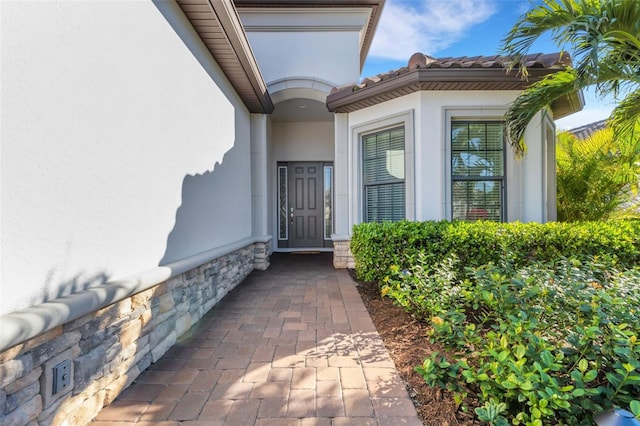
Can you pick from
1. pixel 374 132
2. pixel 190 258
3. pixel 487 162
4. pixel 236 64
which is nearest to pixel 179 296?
pixel 190 258

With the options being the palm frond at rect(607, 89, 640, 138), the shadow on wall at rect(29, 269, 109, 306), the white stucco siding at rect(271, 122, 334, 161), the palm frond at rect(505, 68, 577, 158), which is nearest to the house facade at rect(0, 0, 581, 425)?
the shadow on wall at rect(29, 269, 109, 306)

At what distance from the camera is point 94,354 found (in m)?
1.88

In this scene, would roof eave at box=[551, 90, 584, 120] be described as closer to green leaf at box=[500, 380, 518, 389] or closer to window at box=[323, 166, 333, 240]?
window at box=[323, 166, 333, 240]

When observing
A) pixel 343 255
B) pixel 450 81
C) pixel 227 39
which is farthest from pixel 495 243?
pixel 227 39

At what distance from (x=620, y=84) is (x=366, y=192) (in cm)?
378

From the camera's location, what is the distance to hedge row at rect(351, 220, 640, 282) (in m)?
3.92

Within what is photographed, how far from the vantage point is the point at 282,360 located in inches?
100

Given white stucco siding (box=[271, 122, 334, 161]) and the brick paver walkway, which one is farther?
white stucco siding (box=[271, 122, 334, 161])

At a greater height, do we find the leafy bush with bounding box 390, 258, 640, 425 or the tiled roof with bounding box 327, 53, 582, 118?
the tiled roof with bounding box 327, 53, 582, 118

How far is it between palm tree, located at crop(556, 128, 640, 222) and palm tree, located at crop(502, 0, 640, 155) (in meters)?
1.64

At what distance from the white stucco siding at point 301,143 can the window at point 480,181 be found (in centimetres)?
409

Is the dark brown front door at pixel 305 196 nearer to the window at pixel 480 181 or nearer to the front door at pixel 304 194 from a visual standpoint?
the front door at pixel 304 194

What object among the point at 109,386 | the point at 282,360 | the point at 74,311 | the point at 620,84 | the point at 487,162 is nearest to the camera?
the point at 74,311

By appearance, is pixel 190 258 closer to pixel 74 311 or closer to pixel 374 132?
pixel 74 311
